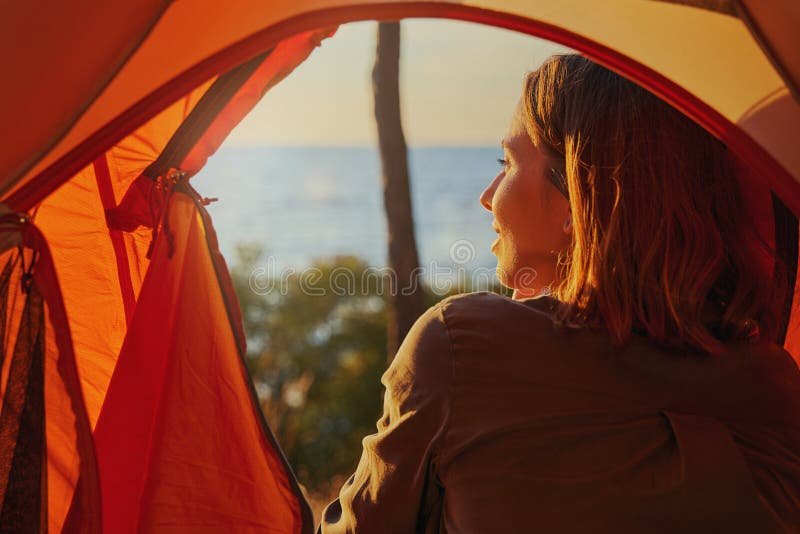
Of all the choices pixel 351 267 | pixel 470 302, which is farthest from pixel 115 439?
pixel 351 267

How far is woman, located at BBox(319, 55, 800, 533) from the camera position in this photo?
3.77 feet

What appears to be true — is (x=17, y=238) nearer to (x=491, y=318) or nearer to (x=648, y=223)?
(x=491, y=318)

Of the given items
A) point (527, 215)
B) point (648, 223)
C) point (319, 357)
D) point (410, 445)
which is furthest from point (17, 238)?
point (319, 357)

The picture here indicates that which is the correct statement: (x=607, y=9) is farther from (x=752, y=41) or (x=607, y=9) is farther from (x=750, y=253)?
(x=750, y=253)

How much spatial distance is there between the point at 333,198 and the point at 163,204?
2684cm

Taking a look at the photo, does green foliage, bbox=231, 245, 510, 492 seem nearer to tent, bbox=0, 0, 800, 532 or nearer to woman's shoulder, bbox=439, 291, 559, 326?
tent, bbox=0, 0, 800, 532

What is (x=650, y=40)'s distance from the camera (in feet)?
4.42

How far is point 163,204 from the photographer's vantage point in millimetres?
1574

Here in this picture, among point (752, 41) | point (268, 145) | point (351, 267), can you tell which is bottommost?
point (351, 267)

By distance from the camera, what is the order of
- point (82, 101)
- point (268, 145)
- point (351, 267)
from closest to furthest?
point (82, 101), point (351, 267), point (268, 145)

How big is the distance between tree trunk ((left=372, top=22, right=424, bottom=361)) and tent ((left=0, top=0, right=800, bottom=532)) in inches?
86.1

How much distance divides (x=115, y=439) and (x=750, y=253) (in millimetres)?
1049

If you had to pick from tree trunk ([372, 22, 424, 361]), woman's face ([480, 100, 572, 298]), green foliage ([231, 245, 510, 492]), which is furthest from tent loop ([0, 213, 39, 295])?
green foliage ([231, 245, 510, 492])

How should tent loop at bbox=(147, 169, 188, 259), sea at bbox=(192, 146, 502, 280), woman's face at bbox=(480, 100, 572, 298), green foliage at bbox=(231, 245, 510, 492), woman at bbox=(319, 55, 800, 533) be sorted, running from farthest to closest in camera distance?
sea at bbox=(192, 146, 502, 280), green foliage at bbox=(231, 245, 510, 492), tent loop at bbox=(147, 169, 188, 259), woman's face at bbox=(480, 100, 572, 298), woman at bbox=(319, 55, 800, 533)
